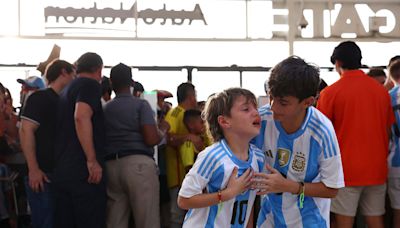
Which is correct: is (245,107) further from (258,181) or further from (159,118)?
(159,118)

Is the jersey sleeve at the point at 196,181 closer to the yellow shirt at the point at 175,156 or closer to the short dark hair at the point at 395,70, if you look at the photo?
the short dark hair at the point at 395,70

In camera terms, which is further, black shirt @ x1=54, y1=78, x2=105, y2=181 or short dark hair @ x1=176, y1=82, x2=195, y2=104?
short dark hair @ x1=176, y1=82, x2=195, y2=104

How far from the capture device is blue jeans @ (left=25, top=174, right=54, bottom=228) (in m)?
5.04

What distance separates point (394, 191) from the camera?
5.25m

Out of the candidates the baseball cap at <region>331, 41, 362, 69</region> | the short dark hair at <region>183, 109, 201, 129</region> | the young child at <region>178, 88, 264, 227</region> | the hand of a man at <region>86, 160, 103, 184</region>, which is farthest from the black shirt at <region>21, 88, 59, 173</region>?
the young child at <region>178, 88, 264, 227</region>

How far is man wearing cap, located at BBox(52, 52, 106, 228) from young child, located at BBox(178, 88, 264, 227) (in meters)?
1.82

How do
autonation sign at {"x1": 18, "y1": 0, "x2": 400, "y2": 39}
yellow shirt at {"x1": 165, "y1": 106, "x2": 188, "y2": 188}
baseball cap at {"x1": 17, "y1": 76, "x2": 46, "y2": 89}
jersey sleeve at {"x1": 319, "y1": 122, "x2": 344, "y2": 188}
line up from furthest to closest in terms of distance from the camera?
autonation sign at {"x1": 18, "y1": 0, "x2": 400, "y2": 39}, yellow shirt at {"x1": 165, "y1": 106, "x2": 188, "y2": 188}, baseball cap at {"x1": 17, "y1": 76, "x2": 46, "y2": 89}, jersey sleeve at {"x1": 319, "y1": 122, "x2": 344, "y2": 188}

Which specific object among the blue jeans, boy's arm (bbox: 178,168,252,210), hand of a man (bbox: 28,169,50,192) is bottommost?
the blue jeans

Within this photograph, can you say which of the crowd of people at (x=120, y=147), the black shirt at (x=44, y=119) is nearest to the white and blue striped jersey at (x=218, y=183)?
the crowd of people at (x=120, y=147)

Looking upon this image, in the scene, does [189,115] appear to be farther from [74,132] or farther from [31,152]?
[31,152]

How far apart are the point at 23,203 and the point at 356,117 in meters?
2.96

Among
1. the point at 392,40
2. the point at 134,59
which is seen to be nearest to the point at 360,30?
the point at 392,40

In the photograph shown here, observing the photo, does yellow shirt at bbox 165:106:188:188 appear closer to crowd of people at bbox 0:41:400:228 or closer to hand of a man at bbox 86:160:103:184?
crowd of people at bbox 0:41:400:228

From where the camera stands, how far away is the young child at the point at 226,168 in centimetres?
278
